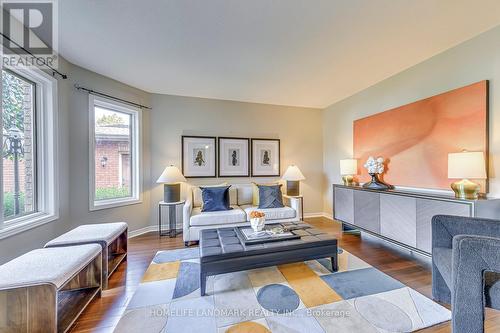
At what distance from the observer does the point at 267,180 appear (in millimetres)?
4461

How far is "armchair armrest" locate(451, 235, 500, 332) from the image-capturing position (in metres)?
1.18

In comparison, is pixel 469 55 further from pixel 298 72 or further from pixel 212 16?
pixel 212 16

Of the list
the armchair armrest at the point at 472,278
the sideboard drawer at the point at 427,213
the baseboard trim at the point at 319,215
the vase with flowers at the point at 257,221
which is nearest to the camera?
the armchair armrest at the point at 472,278

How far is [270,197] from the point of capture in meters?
3.58

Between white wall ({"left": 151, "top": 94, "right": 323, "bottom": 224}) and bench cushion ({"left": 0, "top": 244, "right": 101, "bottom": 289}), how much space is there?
2.18 metres

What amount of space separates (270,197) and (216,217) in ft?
3.38

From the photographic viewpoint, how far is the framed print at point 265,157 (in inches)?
172

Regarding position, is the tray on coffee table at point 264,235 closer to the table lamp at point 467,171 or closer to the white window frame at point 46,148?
the table lamp at point 467,171

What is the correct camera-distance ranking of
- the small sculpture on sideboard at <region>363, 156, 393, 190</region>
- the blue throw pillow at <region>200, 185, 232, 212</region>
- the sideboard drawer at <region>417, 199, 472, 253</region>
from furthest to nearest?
the blue throw pillow at <region>200, 185, 232, 212</region>, the small sculpture on sideboard at <region>363, 156, 393, 190</region>, the sideboard drawer at <region>417, 199, 472, 253</region>

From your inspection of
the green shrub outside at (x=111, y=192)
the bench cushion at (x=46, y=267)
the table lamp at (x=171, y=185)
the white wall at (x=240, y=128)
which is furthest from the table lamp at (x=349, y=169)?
the green shrub outside at (x=111, y=192)

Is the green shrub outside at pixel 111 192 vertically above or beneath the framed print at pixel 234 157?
beneath

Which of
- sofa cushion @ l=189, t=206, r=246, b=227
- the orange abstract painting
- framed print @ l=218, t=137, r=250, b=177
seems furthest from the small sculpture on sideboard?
framed print @ l=218, t=137, r=250, b=177

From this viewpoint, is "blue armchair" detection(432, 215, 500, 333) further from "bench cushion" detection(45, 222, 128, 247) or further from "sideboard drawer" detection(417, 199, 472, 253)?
"bench cushion" detection(45, 222, 128, 247)

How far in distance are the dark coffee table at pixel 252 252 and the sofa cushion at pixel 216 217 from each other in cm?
70
